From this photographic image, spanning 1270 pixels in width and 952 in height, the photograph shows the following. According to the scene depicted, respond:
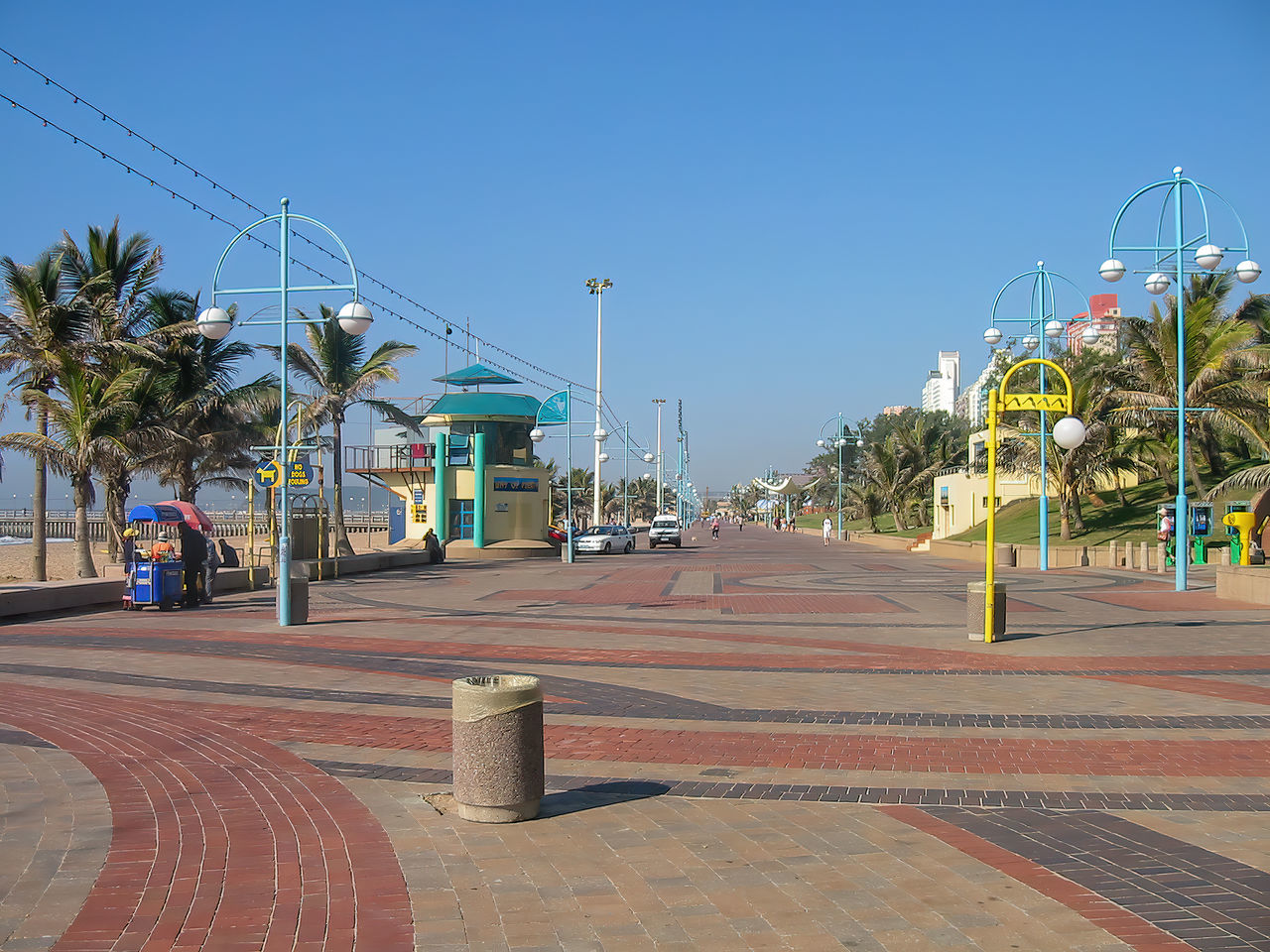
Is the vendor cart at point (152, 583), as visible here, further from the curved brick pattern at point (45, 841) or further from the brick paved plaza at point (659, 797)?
the curved brick pattern at point (45, 841)

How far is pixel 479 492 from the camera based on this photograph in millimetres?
43750

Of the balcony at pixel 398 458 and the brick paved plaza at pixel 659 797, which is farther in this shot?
the balcony at pixel 398 458

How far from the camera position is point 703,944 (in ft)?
14.2

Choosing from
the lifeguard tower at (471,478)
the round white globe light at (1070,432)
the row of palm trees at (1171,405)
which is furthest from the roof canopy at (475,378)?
the round white globe light at (1070,432)

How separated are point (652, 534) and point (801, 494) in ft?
400

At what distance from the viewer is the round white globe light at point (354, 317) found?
52.0 feet

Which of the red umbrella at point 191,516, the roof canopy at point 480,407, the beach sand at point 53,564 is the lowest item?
the beach sand at point 53,564

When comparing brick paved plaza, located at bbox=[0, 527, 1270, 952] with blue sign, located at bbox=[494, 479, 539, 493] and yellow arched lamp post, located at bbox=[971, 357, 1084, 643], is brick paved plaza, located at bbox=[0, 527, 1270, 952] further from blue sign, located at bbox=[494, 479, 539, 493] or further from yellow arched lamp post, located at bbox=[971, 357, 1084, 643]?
blue sign, located at bbox=[494, 479, 539, 493]

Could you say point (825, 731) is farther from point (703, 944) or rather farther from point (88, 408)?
point (88, 408)

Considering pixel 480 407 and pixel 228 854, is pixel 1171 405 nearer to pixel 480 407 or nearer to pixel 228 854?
pixel 480 407

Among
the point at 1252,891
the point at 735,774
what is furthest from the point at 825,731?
the point at 1252,891

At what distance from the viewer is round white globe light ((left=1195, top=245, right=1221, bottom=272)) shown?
20062 mm

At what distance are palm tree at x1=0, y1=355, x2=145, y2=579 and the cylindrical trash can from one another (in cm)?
2248

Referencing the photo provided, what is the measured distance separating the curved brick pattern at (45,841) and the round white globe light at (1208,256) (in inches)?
Answer: 792
